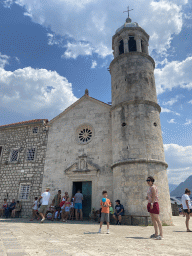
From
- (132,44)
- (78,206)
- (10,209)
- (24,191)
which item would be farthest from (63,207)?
(132,44)

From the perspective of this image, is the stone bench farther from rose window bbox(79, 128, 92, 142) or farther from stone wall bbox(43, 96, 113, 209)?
rose window bbox(79, 128, 92, 142)

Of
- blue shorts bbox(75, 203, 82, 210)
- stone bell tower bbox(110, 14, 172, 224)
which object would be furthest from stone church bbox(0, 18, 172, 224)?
blue shorts bbox(75, 203, 82, 210)

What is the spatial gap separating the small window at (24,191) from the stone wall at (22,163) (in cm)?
17

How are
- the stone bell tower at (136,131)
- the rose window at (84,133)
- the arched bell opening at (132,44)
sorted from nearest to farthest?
the stone bell tower at (136,131), the rose window at (84,133), the arched bell opening at (132,44)

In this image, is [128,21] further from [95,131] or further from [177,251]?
[177,251]

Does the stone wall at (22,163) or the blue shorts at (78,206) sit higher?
the stone wall at (22,163)

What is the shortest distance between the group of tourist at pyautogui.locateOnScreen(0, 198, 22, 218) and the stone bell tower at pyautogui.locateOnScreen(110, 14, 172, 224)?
313 inches

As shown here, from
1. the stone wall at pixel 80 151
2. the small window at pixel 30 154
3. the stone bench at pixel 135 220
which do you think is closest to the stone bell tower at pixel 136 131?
the stone bench at pixel 135 220

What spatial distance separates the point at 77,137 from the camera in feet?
52.4

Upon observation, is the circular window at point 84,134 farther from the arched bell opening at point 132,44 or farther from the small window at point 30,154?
the arched bell opening at point 132,44

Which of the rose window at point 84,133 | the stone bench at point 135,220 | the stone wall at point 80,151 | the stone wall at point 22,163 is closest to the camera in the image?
the stone bench at point 135,220

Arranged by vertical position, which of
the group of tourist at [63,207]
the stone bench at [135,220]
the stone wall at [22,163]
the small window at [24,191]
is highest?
the stone wall at [22,163]

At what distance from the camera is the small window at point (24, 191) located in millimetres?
15605

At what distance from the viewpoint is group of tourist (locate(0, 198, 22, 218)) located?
14.5 m
